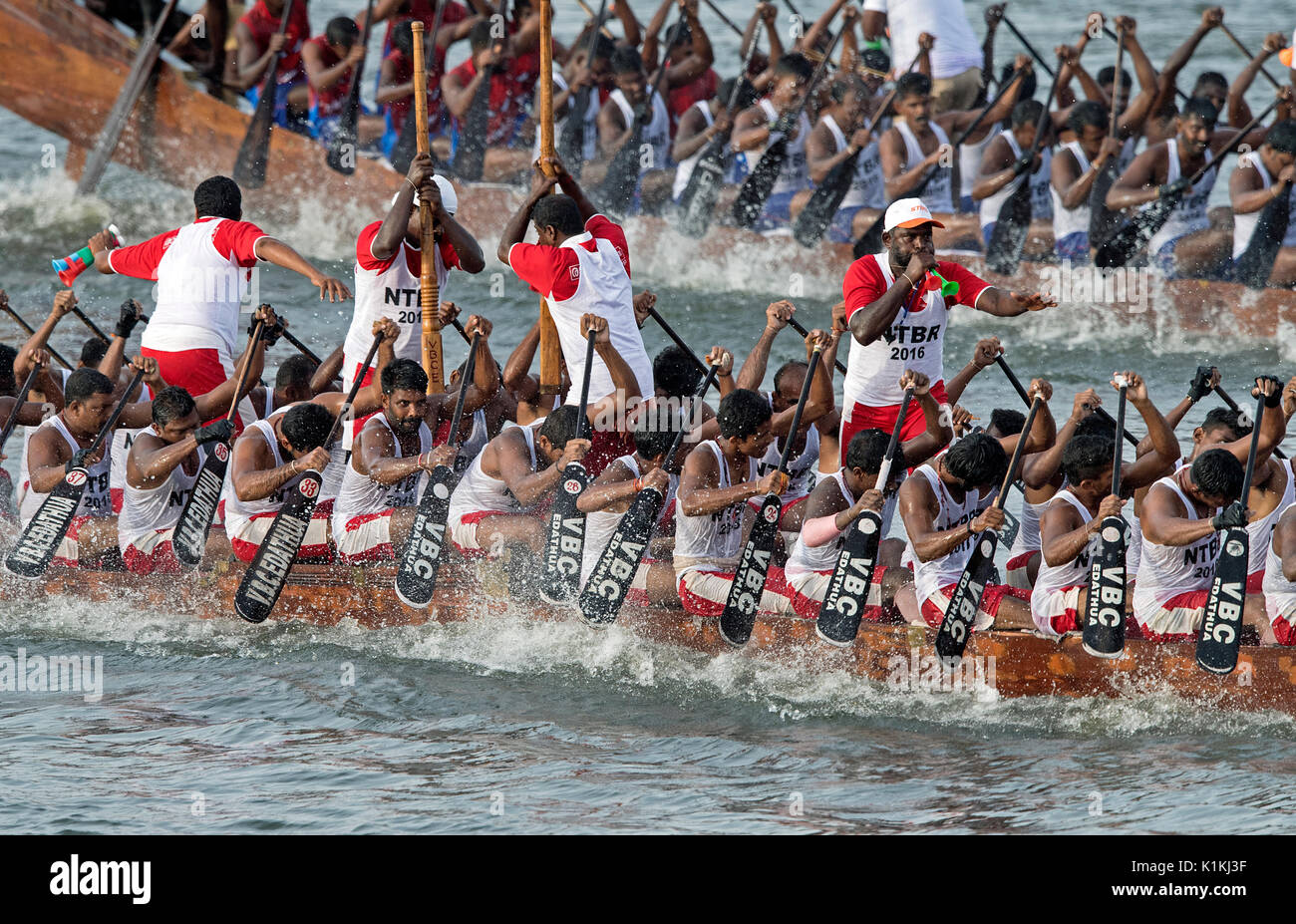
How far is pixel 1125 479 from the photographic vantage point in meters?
8.26

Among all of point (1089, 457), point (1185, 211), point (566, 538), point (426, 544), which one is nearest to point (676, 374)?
point (566, 538)

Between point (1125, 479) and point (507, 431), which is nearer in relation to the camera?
point (1125, 479)

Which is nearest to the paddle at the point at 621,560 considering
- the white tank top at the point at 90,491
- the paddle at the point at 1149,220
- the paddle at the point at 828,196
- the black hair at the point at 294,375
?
the black hair at the point at 294,375

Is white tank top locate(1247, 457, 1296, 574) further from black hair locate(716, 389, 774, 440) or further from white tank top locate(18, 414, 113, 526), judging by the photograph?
white tank top locate(18, 414, 113, 526)

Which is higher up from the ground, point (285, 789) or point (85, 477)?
point (85, 477)

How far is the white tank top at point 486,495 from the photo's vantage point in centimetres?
897

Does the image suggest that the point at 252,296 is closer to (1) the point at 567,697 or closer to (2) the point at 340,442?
(2) the point at 340,442

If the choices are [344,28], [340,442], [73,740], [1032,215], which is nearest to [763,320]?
[1032,215]

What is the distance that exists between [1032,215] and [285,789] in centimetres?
774

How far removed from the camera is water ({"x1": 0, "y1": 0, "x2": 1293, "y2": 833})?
7.39m

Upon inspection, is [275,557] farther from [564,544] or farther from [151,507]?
[564,544]

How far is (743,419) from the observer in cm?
812
